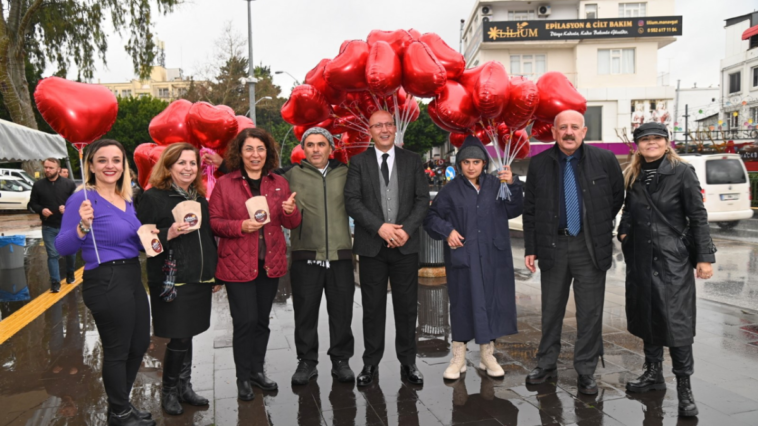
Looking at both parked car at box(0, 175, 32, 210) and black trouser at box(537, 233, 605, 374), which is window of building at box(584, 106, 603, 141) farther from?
black trouser at box(537, 233, 605, 374)

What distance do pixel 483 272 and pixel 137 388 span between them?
2854 mm

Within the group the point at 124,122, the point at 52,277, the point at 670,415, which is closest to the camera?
the point at 670,415

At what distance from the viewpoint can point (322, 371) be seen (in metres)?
4.38

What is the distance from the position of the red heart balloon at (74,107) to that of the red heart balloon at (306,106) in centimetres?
170

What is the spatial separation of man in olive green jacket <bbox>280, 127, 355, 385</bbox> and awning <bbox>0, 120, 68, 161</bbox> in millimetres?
5160

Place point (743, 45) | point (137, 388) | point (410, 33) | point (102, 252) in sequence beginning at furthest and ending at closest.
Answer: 1. point (743, 45)
2. point (410, 33)
3. point (137, 388)
4. point (102, 252)

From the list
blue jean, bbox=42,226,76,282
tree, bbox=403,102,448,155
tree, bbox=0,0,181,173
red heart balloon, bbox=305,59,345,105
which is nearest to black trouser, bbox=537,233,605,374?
red heart balloon, bbox=305,59,345,105

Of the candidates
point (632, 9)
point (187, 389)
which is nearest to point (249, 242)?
point (187, 389)

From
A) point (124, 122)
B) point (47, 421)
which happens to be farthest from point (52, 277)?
point (124, 122)

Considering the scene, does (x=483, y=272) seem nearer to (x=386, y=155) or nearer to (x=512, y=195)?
(x=512, y=195)

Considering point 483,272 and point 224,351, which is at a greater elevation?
point 483,272

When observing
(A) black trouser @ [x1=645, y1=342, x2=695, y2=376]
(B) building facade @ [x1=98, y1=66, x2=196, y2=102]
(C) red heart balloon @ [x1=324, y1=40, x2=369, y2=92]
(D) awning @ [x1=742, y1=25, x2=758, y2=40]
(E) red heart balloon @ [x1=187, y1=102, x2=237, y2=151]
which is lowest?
(A) black trouser @ [x1=645, y1=342, x2=695, y2=376]

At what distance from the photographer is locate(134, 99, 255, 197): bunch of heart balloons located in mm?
4918

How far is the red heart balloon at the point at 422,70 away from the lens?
13.8 ft
